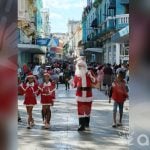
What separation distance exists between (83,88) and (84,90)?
0.15 feet

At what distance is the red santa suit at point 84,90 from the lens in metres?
9.29

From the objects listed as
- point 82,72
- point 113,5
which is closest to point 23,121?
point 82,72

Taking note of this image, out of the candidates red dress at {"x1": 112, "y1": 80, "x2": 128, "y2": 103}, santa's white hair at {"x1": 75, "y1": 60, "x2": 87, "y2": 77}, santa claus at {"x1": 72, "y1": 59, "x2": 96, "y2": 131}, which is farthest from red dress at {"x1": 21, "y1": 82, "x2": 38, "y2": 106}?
red dress at {"x1": 112, "y1": 80, "x2": 128, "y2": 103}

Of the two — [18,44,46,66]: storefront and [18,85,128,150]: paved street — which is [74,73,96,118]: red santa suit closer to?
[18,85,128,150]: paved street

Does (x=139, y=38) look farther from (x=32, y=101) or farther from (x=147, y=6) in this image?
(x=32, y=101)

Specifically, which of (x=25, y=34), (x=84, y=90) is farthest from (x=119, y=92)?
(x=25, y=34)

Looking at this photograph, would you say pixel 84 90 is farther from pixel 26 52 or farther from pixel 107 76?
pixel 26 52

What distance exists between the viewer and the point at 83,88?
9.36 m

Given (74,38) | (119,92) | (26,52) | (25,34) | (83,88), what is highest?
(74,38)

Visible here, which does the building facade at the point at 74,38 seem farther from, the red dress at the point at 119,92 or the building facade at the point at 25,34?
the red dress at the point at 119,92

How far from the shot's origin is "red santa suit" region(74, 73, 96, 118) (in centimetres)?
929

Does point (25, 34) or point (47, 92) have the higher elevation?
point (25, 34)

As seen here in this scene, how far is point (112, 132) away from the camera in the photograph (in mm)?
9328

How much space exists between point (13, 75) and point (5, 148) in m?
0.44
